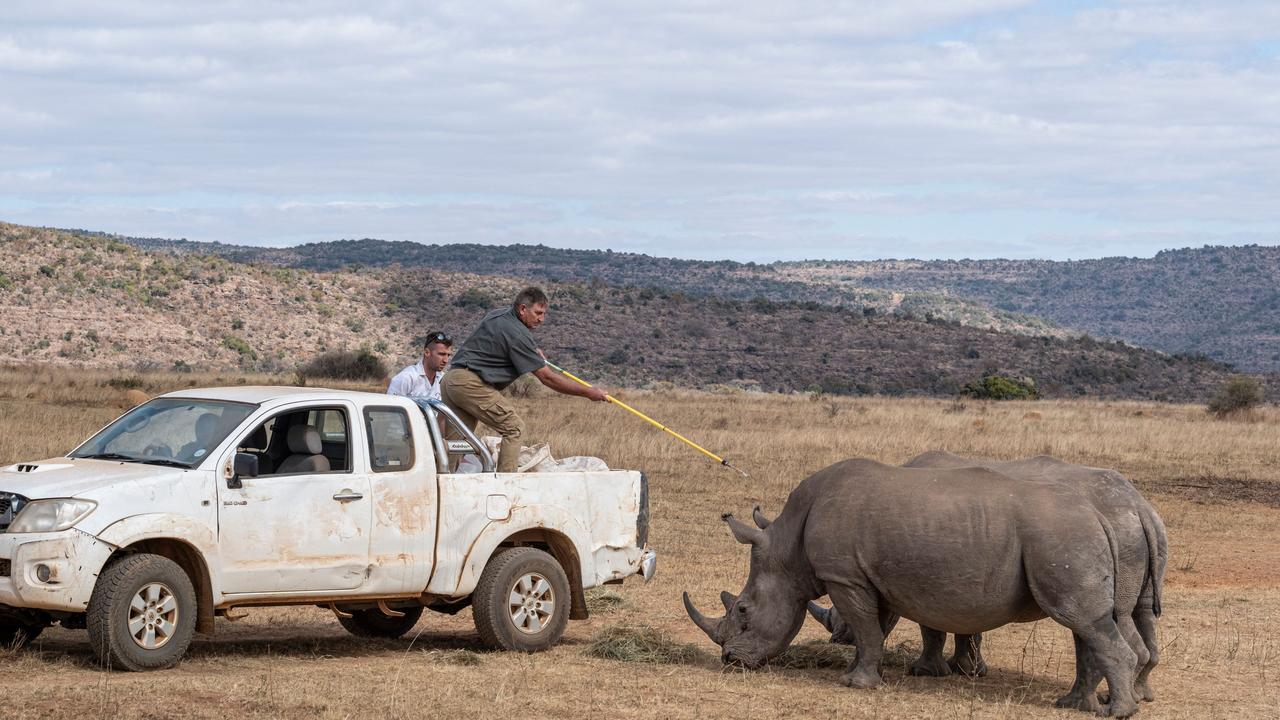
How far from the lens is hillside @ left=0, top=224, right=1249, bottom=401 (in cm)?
6794

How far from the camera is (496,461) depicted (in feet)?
39.1

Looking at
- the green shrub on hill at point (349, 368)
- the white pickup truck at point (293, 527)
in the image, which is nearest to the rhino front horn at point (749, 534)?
the white pickup truck at point (293, 527)

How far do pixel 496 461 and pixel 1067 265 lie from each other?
175045mm

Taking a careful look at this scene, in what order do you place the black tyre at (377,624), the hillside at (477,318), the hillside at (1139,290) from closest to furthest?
the black tyre at (377,624)
the hillside at (477,318)
the hillside at (1139,290)

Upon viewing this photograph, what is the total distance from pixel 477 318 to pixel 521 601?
2888 inches

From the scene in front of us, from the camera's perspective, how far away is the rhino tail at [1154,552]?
983 centimetres

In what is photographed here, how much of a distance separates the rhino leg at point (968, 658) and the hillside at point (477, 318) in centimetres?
5383

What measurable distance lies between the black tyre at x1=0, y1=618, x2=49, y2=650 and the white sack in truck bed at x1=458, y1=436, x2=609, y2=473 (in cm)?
331

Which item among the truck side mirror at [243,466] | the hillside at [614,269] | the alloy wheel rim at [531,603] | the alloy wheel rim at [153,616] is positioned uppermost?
the hillside at [614,269]

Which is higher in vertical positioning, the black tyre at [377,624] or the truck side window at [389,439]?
the truck side window at [389,439]

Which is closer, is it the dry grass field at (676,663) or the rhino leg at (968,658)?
the dry grass field at (676,663)

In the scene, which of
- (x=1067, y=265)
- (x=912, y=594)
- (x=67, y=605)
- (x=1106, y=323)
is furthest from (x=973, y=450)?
(x=1067, y=265)

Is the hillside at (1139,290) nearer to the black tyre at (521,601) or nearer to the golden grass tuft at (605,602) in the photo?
the golden grass tuft at (605,602)

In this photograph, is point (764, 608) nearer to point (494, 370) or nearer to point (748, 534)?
point (748, 534)
